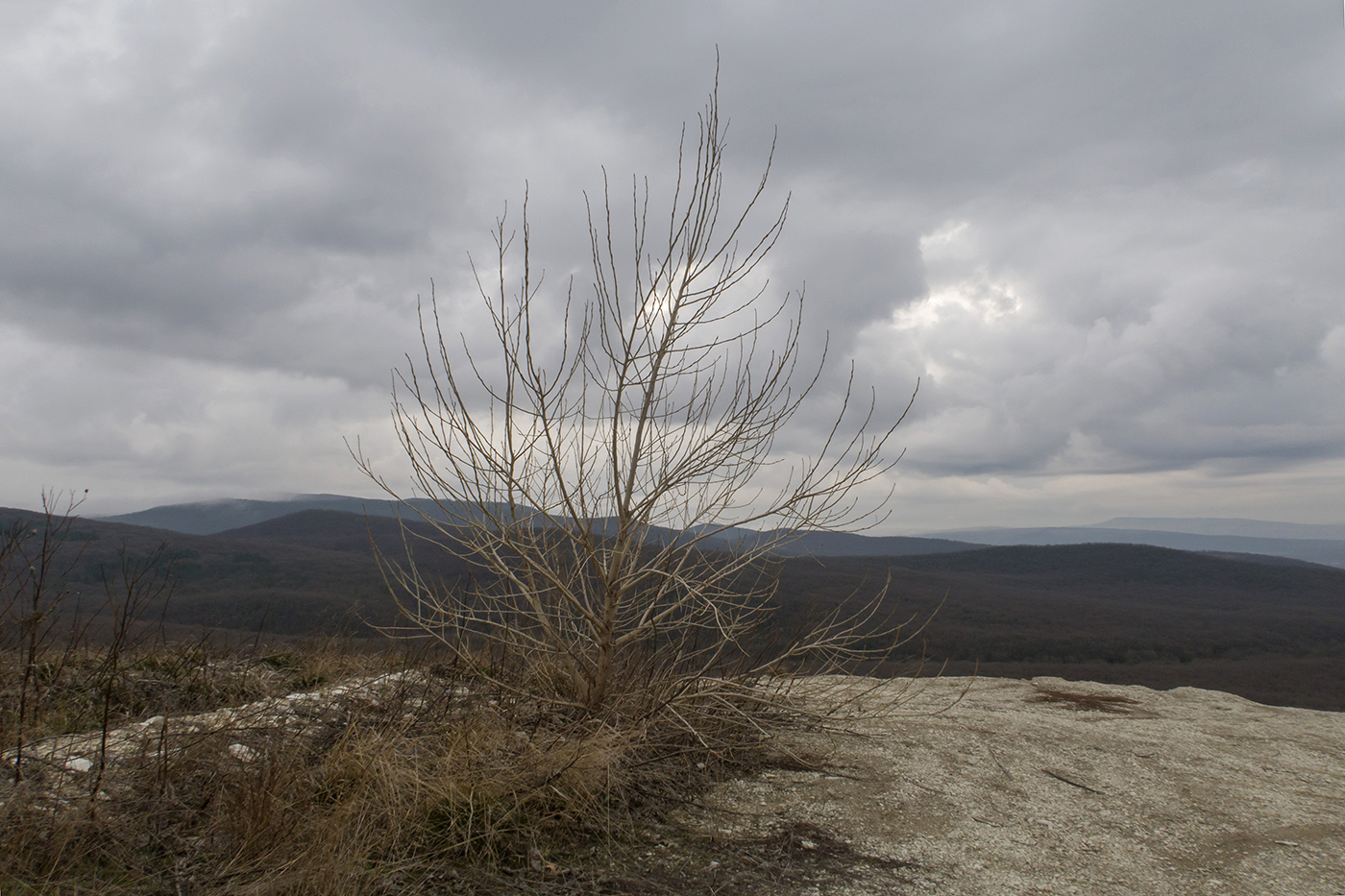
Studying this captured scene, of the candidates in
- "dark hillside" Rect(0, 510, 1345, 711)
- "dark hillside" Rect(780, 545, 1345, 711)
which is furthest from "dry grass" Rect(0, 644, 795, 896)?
"dark hillside" Rect(780, 545, 1345, 711)

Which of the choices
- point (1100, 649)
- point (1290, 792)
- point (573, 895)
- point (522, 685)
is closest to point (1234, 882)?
point (1290, 792)

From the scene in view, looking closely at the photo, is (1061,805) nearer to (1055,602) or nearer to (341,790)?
(341,790)

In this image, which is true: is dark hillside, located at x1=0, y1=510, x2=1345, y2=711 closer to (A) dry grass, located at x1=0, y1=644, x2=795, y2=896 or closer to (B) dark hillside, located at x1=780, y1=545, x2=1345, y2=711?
(B) dark hillside, located at x1=780, y1=545, x2=1345, y2=711

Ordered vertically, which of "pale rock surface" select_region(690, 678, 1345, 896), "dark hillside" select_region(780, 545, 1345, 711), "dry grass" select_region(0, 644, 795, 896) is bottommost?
"dark hillside" select_region(780, 545, 1345, 711)

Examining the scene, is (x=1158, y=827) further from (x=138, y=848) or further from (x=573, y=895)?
(x=138, y=848)

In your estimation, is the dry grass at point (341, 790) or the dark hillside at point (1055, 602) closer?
the dry grass at point (341, 790)

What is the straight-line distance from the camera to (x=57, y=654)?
5.80m

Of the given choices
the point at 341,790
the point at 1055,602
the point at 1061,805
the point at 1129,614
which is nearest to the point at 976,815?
the point at 1061,805

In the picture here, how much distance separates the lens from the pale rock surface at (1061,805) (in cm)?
327

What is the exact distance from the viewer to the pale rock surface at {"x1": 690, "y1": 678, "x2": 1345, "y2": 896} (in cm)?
327

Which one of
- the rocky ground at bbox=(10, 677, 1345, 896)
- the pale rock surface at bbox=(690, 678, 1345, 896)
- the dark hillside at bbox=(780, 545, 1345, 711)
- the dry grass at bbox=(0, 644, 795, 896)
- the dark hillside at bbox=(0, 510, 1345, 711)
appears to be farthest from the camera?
the dark hillside at bbox=(780, 545, 1345, 711)

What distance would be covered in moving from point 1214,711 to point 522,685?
8.05 meters

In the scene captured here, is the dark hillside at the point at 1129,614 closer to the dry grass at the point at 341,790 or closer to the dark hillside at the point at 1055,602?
the dark hillside at the point at 1055,602

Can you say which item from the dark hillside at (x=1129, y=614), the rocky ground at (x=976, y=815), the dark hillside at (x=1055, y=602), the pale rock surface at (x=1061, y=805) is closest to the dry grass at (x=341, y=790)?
the rocky ground at (x=976, y=815)
